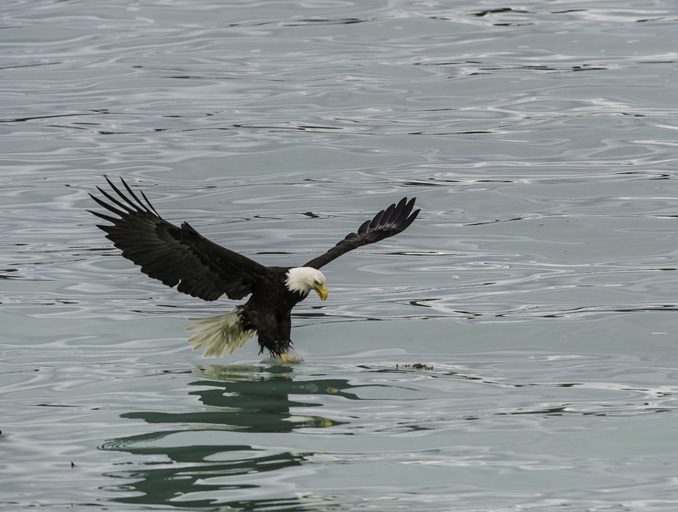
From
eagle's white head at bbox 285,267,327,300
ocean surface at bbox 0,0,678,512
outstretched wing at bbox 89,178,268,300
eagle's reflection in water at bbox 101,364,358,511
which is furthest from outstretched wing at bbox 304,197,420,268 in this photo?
eagle's reflection in water at bbox 101,364,358,511

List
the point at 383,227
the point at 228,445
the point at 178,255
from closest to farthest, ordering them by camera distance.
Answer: the point at 228,445 < the point at 178,255 < the point at 383,227

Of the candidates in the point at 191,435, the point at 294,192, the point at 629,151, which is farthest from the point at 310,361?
the point at 629,151

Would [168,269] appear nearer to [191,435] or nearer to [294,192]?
[191,435]

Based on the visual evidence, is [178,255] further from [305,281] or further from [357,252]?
[357,252]

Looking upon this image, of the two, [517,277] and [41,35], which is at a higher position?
[41,35]

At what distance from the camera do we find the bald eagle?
8062 mm

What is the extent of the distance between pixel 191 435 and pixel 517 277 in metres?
4.27

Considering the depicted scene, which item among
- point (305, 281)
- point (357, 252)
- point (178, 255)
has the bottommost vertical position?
point (357, 252)

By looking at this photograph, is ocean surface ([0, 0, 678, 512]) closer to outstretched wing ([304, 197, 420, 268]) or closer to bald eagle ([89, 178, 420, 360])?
bald eagle ([89, 178, 420, 360])

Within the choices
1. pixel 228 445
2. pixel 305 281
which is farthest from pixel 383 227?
pixel 228 445

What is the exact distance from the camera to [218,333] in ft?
28.5

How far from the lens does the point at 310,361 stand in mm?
8703

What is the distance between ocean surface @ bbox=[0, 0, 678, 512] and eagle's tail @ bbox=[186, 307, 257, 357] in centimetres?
12

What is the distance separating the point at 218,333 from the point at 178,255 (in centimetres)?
70
